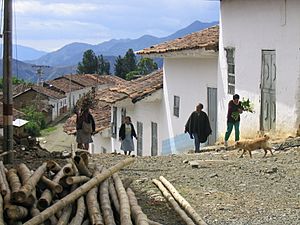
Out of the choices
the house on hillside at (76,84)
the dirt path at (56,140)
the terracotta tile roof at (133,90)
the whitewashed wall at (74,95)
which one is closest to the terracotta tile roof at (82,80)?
the house on hillside at (76,84)

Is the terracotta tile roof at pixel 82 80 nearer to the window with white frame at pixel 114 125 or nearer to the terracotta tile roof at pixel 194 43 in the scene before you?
the window with white frame at pixel 114 125

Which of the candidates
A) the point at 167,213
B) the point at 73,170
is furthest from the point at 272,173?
the point at 73,170

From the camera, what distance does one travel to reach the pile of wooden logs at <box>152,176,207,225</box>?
26.0 feet

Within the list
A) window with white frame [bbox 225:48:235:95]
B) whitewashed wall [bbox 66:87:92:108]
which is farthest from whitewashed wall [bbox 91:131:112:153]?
whitewashed wall [bbox 66:87:92:108]

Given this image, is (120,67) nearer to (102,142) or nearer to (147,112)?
(102,142)

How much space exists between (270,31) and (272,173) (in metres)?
6.57

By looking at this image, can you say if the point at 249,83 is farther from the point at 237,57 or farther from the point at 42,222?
the point at 42,222

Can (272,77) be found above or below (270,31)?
below

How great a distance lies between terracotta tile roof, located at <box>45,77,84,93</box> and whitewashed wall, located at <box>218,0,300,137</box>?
48.4 meters

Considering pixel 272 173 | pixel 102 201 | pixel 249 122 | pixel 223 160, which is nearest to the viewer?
pixel 102 201

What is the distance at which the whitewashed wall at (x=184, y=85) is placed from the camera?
2203cm

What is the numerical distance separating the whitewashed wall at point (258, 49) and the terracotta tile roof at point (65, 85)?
48.4 metres

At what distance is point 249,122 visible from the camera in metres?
18.5

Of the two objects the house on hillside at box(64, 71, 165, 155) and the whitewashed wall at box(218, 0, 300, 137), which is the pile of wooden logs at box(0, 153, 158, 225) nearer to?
the whitewashed wall at box(218, 0, 300, 137)
